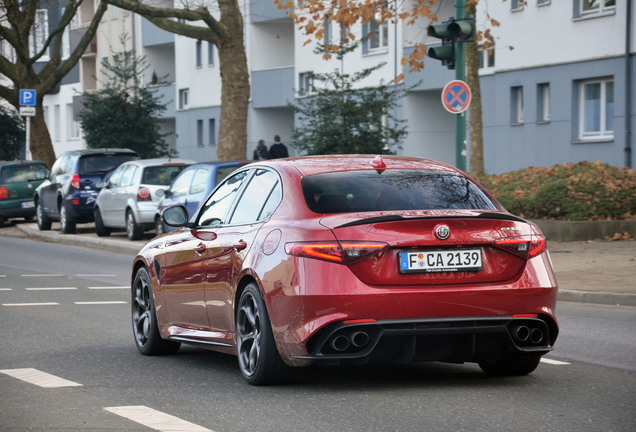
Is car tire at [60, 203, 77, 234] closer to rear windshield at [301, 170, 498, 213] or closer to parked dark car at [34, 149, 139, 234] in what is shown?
parked dark car at [34, 149, 139, 234]

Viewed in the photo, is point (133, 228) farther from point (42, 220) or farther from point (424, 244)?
point (424, 244)

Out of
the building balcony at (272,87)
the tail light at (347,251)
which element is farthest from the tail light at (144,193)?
the building balcony at (272,87)

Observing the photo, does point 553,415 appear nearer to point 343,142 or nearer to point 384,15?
point 384,15

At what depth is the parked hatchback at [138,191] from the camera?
24859 millimetres

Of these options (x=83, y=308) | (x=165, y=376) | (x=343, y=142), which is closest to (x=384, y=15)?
(x=343, y=142)

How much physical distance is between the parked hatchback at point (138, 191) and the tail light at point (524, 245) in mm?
17034

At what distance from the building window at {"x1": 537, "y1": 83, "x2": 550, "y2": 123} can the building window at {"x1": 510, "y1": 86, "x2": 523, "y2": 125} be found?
3.80ft

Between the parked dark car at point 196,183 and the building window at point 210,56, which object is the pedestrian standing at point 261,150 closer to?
the building window at point 210,56

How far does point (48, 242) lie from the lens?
28297 mm

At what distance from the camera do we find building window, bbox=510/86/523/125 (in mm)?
37062

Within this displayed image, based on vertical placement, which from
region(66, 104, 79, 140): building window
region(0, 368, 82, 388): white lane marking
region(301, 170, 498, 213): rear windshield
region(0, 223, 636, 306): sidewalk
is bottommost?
region(0, 223, 636, 306): sidewalk

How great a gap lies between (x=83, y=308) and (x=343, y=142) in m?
13.1

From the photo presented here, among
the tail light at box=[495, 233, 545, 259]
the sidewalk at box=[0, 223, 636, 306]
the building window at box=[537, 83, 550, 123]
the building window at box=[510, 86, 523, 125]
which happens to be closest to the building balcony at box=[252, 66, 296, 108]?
the building window at box=[510, 86, 523, 125]

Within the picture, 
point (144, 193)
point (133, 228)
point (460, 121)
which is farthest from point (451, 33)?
point (133, 228)
